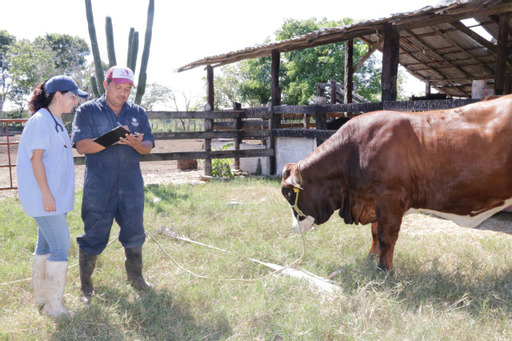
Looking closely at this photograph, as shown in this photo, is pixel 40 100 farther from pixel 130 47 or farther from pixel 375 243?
pixel 130 47

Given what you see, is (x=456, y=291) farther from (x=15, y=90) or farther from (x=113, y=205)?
(x=15, y=90)

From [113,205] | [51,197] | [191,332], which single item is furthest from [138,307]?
[51,197]

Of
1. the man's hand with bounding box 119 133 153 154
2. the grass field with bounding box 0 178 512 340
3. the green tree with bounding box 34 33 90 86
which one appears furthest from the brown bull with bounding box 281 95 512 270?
the green tree with bounding box 34 33 90 86

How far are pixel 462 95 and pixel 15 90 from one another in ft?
156

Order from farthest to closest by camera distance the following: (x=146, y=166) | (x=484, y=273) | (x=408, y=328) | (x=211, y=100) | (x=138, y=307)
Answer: (x=146, y=166) < (x=211, y=100) < (x=484, y=273) < (x=138, y=307) < (x=408, y=328)

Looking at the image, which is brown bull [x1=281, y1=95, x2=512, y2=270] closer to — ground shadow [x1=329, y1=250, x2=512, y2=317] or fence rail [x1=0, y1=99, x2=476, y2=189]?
ground shadow [x1=329, y1=250, x2=512, y2=317]

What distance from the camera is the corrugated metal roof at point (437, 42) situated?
623 cm

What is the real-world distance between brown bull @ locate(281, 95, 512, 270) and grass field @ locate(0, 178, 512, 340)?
493 mm

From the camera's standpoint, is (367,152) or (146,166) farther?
(146,166)

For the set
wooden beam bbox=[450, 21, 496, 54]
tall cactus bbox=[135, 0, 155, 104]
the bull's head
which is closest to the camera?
the bull's head

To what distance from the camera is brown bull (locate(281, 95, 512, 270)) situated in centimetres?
363

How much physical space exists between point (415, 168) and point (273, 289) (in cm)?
176

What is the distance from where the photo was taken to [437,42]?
9.98 meters

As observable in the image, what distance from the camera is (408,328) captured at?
2881 millimetres
